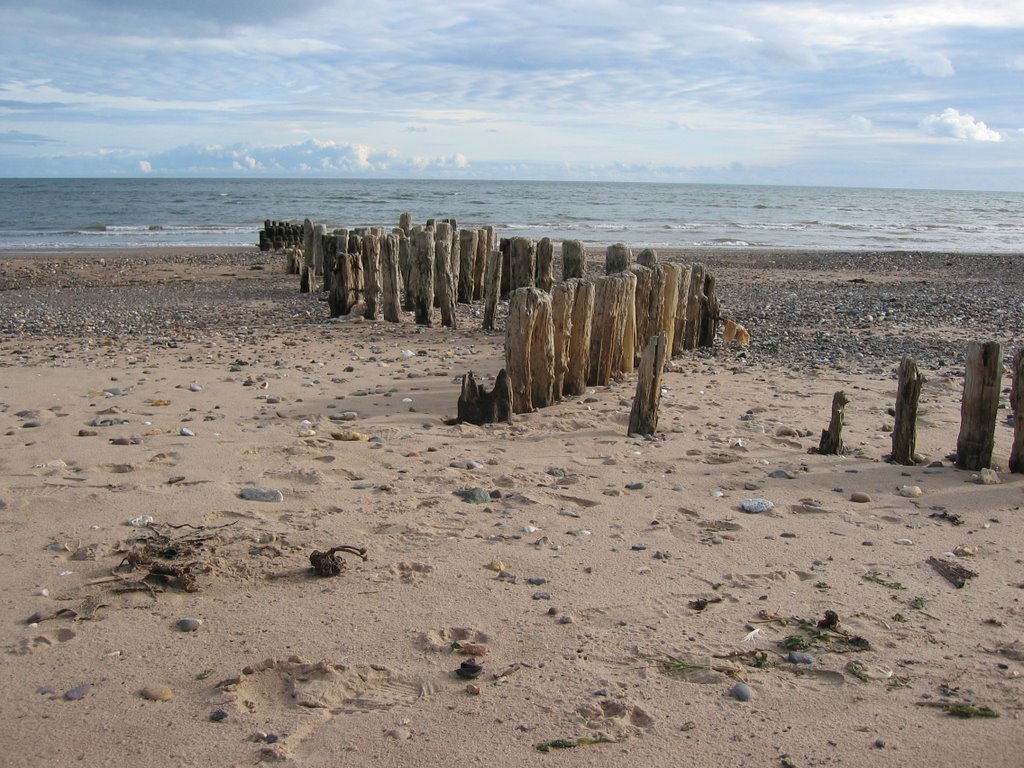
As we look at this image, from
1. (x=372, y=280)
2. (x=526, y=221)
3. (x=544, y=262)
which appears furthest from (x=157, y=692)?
(x=526, y=221)

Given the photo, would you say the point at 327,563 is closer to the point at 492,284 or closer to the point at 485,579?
the point at 485,579

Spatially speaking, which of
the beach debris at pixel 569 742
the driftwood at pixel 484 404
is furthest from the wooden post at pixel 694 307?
the beach debris at pixel 569 742

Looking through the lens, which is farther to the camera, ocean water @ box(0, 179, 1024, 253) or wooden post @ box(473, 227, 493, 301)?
ocean water @ box(0, 179, 1024, 253)

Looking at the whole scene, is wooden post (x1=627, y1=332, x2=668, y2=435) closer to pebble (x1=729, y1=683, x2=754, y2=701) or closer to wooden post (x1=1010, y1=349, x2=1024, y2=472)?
wooden post (x1=1010, y1=349, x2=1024, y2=472)

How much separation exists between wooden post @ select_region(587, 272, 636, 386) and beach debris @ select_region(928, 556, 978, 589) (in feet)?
12.3

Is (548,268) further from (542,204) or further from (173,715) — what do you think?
(542,204)

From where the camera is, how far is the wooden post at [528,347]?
21.9ft

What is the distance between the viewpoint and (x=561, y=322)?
7.06 metres

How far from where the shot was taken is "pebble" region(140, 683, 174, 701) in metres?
2.96

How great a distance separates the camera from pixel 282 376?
7762mm

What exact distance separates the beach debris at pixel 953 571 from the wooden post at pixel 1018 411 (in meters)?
1.61

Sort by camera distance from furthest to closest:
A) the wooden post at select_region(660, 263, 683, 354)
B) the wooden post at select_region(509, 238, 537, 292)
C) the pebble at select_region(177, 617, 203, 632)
→ the wooden post at select_region(509, 238, 537, 292) → the wooden post at select_region(660, 263, 683, 354) → the pebble at select_region(177, 617, 203, 632)

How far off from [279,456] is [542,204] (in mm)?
46080

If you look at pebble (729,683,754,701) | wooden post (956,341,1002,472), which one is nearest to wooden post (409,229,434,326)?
wooden post (956,341,1002,472)
